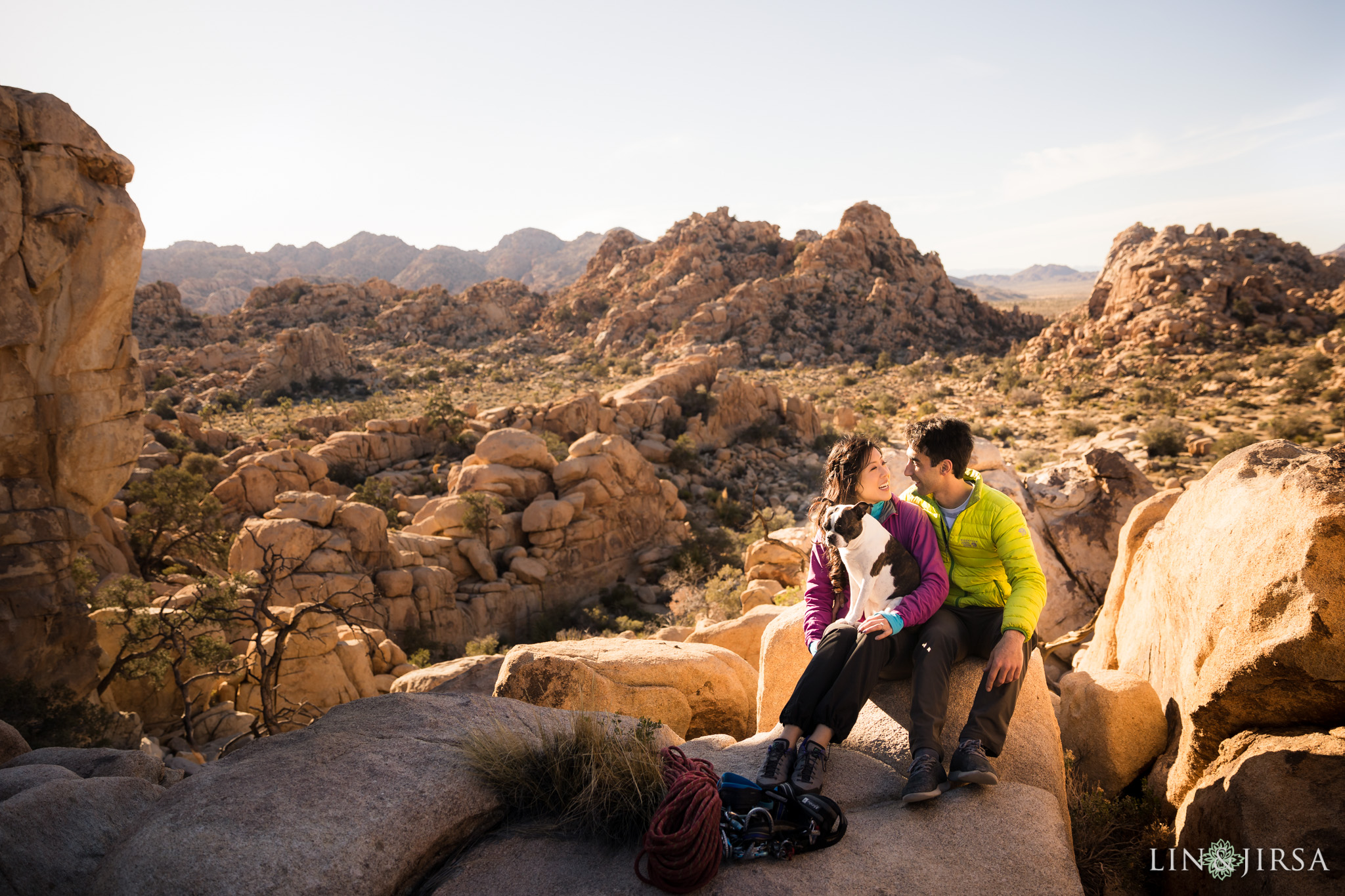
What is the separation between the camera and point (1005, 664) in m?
3.73

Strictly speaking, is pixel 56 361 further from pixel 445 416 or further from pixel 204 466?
pixel 445 416

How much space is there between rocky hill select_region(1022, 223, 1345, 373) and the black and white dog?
1278 inches

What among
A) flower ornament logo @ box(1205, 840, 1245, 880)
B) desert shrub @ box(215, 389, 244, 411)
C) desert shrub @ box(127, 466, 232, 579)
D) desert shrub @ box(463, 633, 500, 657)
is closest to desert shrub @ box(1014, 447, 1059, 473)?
desert shrub @ box(463, 633, 500, 657)

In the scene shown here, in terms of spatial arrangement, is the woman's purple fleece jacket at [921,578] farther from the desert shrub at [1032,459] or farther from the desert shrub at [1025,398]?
the desert shrub at [1025,398]

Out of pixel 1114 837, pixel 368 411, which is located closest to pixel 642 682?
pixel 1114 837

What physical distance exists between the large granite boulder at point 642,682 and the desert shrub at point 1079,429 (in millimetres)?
21971

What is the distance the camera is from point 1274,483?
12.1 feet

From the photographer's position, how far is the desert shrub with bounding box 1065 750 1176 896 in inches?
149

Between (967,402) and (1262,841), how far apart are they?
30.8 meters

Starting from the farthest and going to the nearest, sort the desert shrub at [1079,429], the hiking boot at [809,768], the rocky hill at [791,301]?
1. the rocky hill at [791,301]
2. the desert shrub at [1079,429]
3. the hiking boot at [809,768]

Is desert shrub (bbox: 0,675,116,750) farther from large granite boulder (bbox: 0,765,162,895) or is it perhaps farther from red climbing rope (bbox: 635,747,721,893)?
red climbing rope (bbox: 635,747,721,893)

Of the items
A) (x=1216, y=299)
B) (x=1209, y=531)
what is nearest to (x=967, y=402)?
A: (x=1216, y=299)

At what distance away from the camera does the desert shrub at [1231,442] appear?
17656 mm

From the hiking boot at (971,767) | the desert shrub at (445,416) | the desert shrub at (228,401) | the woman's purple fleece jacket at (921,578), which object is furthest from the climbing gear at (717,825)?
the desert shrub at (228,401)
